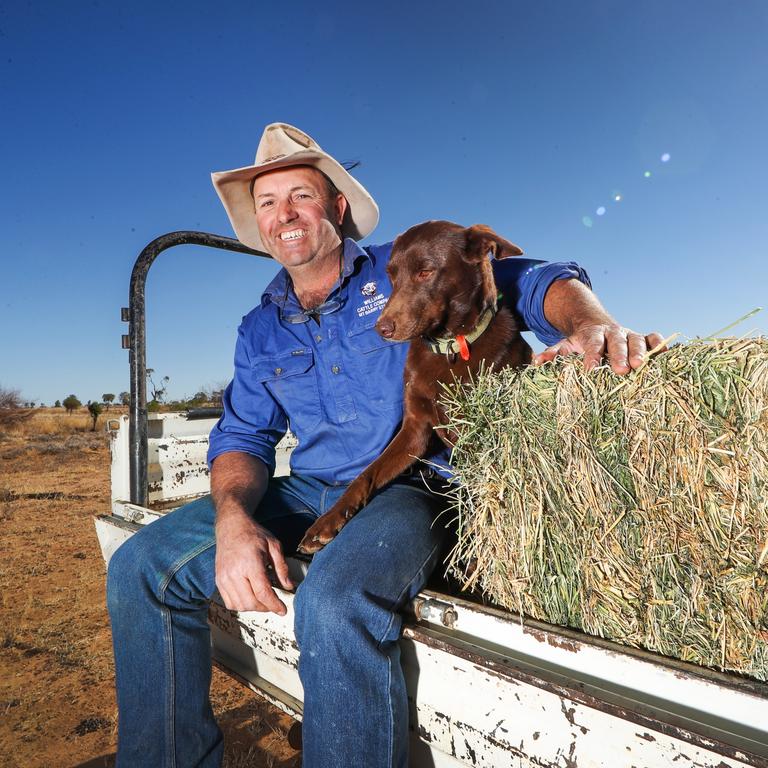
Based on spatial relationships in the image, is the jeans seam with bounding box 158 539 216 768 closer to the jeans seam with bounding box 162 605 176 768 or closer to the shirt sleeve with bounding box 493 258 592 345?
the jeans seam with bounding box 162 605 176 768

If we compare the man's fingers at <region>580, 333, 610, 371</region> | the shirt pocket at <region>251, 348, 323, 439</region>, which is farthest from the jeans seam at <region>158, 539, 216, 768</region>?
the man's fingers at <region>580, 333, 610, 371</region>

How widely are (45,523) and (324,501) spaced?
627 cm

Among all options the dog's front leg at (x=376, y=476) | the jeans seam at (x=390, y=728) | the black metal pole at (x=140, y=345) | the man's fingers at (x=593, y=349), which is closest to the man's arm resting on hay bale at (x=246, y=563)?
the dog's front leg at (x=376, y=476)

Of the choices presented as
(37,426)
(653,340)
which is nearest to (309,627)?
(653,340)

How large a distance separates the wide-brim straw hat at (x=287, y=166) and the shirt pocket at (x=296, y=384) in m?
0.88

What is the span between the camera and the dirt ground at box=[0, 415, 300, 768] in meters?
2.70

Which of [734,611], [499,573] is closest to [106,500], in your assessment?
[499,573]

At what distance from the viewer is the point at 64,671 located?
3375 mm

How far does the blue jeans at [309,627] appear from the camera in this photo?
4.60 ft

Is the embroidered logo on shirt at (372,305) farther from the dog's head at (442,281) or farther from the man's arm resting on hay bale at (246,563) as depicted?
the man's arm resting on hay bale at (246,563)

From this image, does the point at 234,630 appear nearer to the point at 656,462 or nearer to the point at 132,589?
the point at 132,589

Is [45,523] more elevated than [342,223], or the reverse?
[342,223]

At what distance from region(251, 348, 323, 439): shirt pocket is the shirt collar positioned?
25 centimetres

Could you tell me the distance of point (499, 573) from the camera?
159cm
